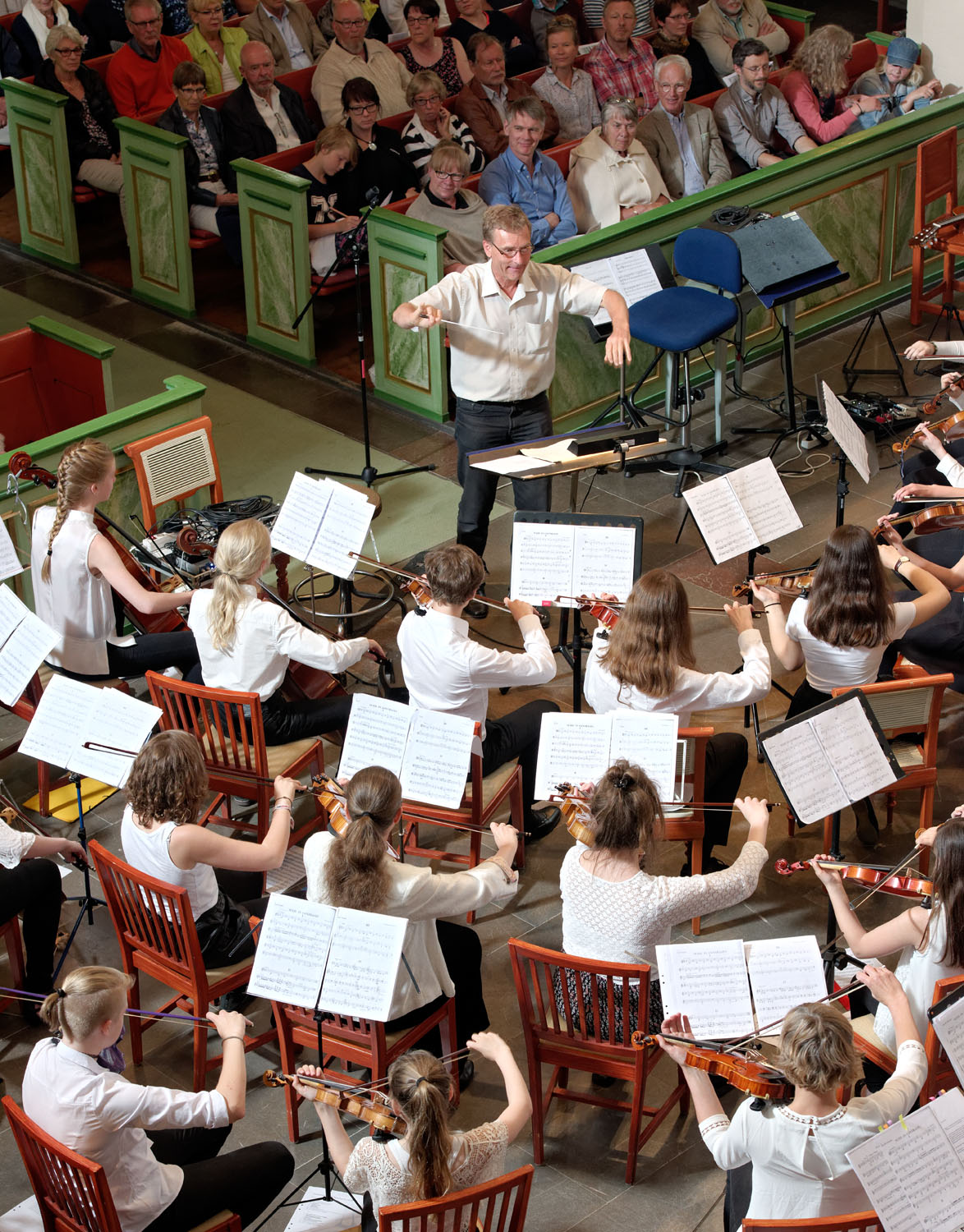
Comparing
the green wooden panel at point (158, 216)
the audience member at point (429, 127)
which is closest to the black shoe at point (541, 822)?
the audience member at point (429, 127)

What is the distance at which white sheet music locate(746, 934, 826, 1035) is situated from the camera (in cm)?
341

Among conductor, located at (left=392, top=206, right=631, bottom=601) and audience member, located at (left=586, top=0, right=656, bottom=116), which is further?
audience member, located at (left=586, top=0, right=656, bottom=116)

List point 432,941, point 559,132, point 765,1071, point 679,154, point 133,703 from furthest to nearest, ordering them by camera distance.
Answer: point 559,132, point 679,154, point 133,703, point 432,941, point 765,1071

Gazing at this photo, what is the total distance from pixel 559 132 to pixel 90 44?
3266 millimetres

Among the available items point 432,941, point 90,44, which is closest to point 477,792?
point 432,941

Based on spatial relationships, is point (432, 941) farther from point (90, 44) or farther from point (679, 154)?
point (90, 44)

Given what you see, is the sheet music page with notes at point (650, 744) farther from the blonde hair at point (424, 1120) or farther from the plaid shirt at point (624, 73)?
the plaid shirt at point (624, 73)

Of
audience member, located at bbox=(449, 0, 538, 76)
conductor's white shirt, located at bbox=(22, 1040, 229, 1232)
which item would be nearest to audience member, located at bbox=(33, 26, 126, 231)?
audience member, located at bbox=(449, 0, 538, 76)

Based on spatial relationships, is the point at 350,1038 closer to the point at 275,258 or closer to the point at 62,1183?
the point at 62,1183

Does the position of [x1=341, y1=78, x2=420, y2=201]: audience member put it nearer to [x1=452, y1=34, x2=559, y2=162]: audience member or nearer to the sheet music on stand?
[x1=452, y1=34, x2=559, y2=162]: audience member

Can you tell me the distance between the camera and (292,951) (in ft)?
11.3

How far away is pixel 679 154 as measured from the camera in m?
8.37

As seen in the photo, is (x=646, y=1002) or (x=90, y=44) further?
(x=90, y=44)

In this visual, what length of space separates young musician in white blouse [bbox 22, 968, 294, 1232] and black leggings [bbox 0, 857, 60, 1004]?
96 cm
